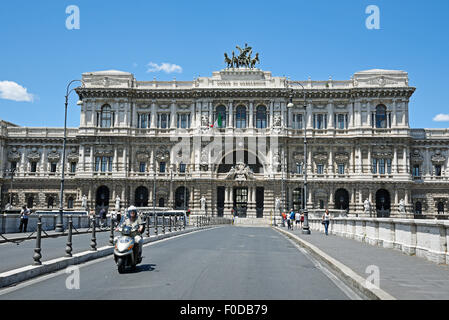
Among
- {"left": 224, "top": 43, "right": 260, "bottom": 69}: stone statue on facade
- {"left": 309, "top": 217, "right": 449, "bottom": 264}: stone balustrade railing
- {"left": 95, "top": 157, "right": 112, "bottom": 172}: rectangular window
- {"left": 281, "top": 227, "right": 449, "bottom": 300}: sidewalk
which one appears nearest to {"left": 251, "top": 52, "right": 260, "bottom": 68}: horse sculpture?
{"left": 224, "top": 43, "right": 260, "bottom": 69}: stone statue on facade

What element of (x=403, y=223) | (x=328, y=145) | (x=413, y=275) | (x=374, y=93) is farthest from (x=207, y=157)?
(x=413, y=275)

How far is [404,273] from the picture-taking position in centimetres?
1145

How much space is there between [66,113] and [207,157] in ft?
108

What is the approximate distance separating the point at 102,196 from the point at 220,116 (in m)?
20.8

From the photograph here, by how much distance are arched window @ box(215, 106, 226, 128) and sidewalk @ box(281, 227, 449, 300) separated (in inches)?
1996

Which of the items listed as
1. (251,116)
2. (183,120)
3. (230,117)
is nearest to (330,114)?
(251,116)

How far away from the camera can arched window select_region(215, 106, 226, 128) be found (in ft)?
220

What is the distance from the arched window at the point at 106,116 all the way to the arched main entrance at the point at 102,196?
932 cm

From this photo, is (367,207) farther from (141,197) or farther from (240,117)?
(141,197)

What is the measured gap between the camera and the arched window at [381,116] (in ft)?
217

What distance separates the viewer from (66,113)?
114 ft

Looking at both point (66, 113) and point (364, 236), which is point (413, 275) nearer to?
point (364, 236)

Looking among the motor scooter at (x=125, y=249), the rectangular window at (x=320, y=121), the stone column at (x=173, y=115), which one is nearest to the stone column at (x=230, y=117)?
the stone column at (x=173, y=115)

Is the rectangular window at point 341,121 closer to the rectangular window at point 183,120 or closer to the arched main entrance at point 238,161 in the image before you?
the arched main entrance at point 238,161
